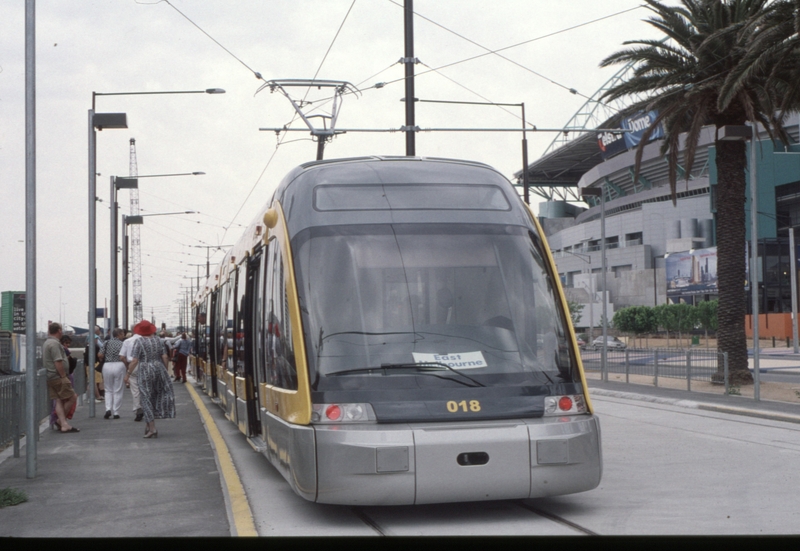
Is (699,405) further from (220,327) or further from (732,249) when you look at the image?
(220,327)

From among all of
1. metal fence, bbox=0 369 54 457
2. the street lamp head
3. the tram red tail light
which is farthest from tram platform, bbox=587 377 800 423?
the street lamp head

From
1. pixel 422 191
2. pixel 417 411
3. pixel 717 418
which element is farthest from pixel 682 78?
pixel 417 411

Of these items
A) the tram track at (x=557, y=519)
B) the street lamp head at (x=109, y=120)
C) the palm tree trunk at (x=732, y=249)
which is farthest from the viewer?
the palm tree trunk at (x=732, y=249)

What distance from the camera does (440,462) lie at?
720 centimetres

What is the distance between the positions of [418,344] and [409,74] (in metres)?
16.0

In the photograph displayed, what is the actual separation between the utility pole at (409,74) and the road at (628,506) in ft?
37.2

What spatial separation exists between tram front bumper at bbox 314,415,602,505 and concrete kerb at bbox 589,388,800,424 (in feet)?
33.6

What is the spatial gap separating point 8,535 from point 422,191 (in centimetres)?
403

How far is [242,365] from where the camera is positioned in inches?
487

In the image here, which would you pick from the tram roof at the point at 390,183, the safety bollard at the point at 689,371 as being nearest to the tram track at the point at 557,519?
the tram roof at the point at 390,183

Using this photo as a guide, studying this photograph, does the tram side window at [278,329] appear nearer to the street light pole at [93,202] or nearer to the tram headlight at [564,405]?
the tram headlight at [564,405]

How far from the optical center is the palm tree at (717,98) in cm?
2391

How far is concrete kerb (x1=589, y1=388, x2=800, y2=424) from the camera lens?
16844 millimetres

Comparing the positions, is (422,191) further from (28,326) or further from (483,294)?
(28,326)
